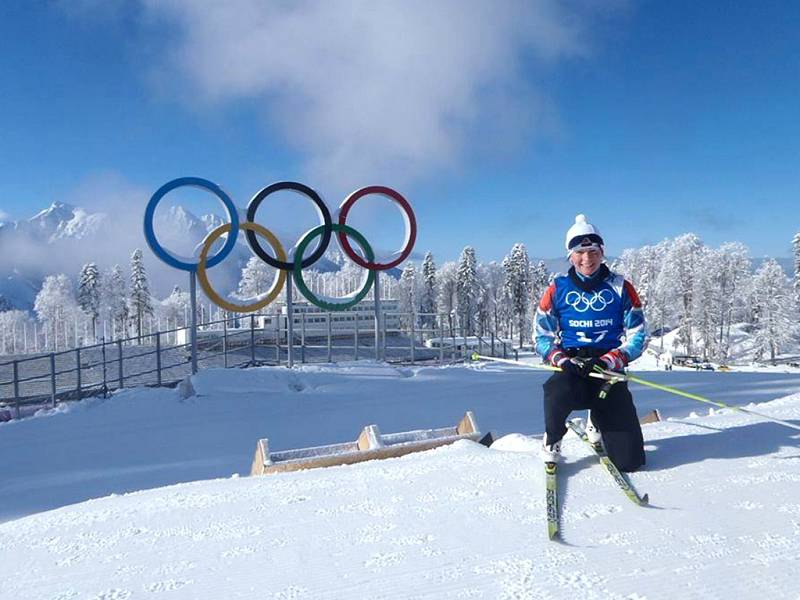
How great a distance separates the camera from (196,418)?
9.16 meters

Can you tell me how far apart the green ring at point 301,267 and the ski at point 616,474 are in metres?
9.89

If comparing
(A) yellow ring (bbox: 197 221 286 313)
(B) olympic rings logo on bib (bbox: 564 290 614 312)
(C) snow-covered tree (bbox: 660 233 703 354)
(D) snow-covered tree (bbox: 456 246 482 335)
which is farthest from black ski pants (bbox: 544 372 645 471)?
(D) snow-covered tree (bbox: 456 246 482 335)

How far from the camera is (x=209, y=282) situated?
12.4 metres

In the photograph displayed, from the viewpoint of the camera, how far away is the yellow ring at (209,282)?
12.1 metres

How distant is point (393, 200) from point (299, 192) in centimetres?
250

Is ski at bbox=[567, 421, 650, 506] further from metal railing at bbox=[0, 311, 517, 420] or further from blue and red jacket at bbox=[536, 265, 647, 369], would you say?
metal railing at bbox=[0, 311, 517, 420]

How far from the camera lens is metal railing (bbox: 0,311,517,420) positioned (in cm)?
1127

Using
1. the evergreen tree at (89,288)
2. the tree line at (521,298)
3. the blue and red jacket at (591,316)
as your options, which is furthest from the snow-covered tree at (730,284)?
the evergreen tree at (89,288)

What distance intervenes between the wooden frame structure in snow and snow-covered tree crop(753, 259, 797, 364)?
41410 mm

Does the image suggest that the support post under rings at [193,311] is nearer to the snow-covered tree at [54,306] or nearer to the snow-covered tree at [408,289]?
the snow-covered tree at [408,289]

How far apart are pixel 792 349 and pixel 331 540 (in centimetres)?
4812

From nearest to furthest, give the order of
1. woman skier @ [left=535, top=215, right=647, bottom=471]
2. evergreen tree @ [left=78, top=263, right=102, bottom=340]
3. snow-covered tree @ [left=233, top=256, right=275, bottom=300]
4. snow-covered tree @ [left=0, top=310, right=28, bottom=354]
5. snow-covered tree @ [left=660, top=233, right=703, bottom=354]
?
1. woman skier @ [left=535, top=215, right=647, bottom=471]
2. snow-covered tree @ [left=660, top=233, right=703, bottom=354]
3. evergreen tree @ [left=78, top=263, right=102, bottom=340]
4. snow-covered tree @ [left=233, top=256, right=275, bottom=300]
5. snow-covered tree @ [left=0, top=310, right=28, bottom=354]

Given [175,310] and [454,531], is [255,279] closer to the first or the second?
[175,310]

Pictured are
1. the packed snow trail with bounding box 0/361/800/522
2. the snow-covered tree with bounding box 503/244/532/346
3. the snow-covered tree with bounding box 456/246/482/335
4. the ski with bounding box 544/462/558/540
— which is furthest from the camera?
the snow-covered tree with bounding box 503/244/532/346
